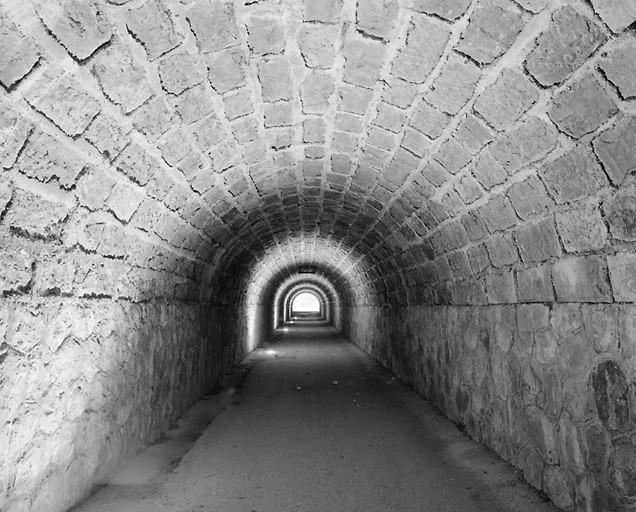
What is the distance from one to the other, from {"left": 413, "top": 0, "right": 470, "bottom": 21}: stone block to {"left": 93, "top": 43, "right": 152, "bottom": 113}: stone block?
1660 millimetres

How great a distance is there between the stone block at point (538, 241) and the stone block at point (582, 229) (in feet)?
0.37

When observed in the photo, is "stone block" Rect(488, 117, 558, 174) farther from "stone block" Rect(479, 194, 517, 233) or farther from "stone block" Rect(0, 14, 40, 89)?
"stone block" Rect(0, 14, 40, 89)

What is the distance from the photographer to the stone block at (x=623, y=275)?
280cm

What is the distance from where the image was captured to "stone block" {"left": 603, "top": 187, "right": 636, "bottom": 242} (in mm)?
2669

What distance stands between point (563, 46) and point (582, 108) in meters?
0.39

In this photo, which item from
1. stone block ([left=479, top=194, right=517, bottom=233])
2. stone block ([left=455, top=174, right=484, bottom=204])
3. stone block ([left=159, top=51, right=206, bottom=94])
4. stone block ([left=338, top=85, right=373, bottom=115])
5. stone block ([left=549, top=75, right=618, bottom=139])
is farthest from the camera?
stone block ([left=455, top=174, right=484, bottom=204])

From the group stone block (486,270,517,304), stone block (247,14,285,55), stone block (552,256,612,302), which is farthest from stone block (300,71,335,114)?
stone block (486,270,517,304)

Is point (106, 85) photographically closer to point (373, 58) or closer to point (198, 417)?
point (373, 58)

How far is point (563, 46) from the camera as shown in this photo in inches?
95.6

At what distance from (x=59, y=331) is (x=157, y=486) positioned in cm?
174

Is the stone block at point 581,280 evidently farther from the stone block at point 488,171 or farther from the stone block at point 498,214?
the stone block at point 488,171

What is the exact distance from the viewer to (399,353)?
959 centimetres

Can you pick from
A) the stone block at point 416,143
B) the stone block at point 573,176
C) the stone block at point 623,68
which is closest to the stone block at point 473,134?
the stone block at point 416,143

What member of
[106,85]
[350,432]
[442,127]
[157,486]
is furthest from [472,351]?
[106,85]
